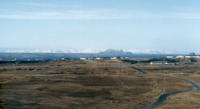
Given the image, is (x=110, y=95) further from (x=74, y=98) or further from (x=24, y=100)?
(x=24, y=100)

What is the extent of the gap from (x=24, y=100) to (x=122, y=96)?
16.7m

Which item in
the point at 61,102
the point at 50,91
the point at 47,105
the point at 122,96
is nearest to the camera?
the point at 47,105

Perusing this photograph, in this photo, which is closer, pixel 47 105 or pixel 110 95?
pixel 47 105

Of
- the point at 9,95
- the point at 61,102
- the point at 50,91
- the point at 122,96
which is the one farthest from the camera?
the point at 50,91

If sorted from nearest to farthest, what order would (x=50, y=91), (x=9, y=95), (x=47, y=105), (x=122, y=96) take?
(x=47, y=105)
(x=9, y=95)
(x=122, y=96)
(x=50, y=91)

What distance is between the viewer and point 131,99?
44.8 metres

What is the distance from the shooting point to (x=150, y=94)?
50094 millimetres

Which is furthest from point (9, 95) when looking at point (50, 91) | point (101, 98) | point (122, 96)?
point (122, 96)

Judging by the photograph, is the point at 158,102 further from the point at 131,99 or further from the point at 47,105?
the point at 47,105

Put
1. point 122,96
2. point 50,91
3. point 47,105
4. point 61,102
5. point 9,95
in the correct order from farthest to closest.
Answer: point 50,91 < point 122,96 < point 9,95 < point 61,102 < point 47,105

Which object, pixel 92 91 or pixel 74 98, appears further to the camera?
pixel 92 91

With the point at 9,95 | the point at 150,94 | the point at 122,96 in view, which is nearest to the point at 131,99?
the point at 122,96

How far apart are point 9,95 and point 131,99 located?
19.9m

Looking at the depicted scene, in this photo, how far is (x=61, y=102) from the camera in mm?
40750
